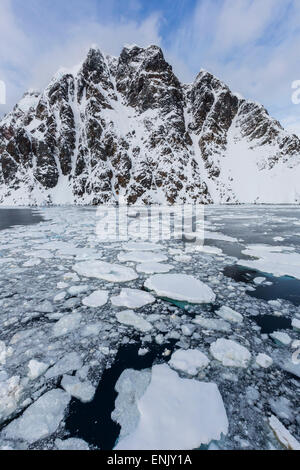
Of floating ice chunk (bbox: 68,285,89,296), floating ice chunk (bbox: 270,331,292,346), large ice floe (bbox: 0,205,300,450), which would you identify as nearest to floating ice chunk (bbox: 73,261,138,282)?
large ice floe (bbox: 0,205,300,450)

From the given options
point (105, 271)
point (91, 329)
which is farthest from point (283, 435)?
point (105, 271)

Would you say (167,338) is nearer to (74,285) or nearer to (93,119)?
(74,285)

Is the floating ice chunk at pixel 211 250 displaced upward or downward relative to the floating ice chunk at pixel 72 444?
upward

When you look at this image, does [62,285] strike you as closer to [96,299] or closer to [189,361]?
[96,299]

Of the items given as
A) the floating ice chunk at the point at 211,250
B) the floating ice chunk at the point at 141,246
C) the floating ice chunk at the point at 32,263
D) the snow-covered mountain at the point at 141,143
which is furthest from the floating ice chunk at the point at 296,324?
the snow-covered mountain at the point at 141,143

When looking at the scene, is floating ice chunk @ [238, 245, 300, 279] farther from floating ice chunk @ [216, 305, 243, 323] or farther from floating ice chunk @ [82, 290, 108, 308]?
floating ice chunk @ [82, 290, 108, 308]

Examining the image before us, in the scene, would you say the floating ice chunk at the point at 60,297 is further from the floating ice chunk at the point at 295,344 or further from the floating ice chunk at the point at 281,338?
the floating ice chunk at the point at 295,344

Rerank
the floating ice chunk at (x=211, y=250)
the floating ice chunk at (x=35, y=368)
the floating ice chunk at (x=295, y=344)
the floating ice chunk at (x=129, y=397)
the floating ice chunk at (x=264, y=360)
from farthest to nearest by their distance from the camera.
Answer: the floating ice chunk at (x=211, y=250), the floating ice chunk at (x=295, y=344), the floating ice chunk at (x=264, y=360), the floating ice chunk at (x=35, y=368), the floating ice chunk at (x=129, y=397)
